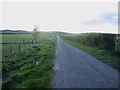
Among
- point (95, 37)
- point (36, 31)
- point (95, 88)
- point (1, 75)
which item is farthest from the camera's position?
point (36, 31)

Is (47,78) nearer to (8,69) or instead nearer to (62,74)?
(62,74)

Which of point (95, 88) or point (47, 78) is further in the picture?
point (47, 78)

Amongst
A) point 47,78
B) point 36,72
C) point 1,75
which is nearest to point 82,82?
point 47,78

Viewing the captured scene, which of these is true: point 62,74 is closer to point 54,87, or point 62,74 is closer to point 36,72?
point 36,72

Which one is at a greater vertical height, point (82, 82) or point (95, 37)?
point (95, 37)

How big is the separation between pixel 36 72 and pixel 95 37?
20664 millimetres

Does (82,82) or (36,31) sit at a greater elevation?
(36,31)

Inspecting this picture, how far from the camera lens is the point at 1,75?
52.7ft

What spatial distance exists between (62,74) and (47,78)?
1.52 meters

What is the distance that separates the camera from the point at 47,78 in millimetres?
12031

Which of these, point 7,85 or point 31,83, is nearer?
point 31,83

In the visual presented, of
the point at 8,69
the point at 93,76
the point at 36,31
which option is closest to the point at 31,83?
the point at 93,76

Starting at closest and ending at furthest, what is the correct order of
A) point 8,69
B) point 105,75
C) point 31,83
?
point 31,83
point 105,75
point 8,69

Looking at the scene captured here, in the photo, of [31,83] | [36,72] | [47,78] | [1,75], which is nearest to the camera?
[31,83]
